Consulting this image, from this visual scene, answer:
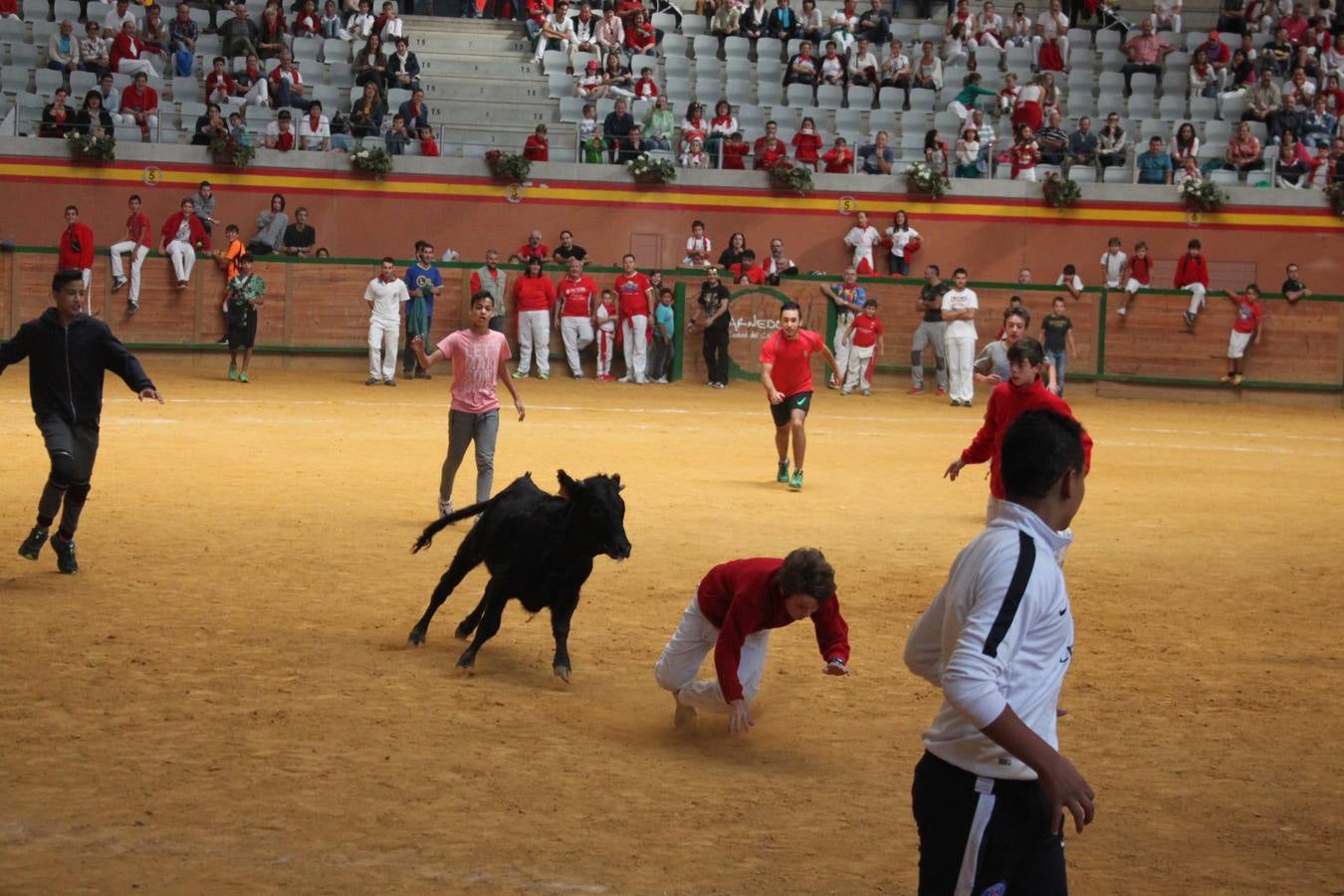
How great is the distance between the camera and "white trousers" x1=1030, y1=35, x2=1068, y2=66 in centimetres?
3516

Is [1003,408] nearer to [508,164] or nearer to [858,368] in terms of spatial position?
[858,368]

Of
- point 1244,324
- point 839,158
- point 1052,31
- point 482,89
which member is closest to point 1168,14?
point 1052,31

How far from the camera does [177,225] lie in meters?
28.4

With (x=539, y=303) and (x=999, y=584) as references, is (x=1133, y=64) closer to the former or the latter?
(x=539, y=303)

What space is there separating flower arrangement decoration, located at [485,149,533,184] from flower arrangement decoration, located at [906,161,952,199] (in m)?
7.58

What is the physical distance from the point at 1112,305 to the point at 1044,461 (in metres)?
27.1

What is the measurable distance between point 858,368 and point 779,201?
547 centimetres

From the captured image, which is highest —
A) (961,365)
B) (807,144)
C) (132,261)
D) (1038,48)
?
(1038,48)

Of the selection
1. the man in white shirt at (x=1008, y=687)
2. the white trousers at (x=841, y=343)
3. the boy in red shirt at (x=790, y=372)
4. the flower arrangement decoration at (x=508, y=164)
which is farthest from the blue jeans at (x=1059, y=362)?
the man in white shirt at (x=1008, y=687)

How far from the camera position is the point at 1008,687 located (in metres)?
3.92

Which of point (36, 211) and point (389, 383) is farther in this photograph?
point (36, 211)

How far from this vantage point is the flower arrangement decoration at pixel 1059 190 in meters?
32.3

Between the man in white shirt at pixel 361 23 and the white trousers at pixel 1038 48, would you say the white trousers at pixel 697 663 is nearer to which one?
the man in white shirt at pixel 361 23

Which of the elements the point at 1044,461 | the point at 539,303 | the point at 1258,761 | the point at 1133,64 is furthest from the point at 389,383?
the point at 1044,461
